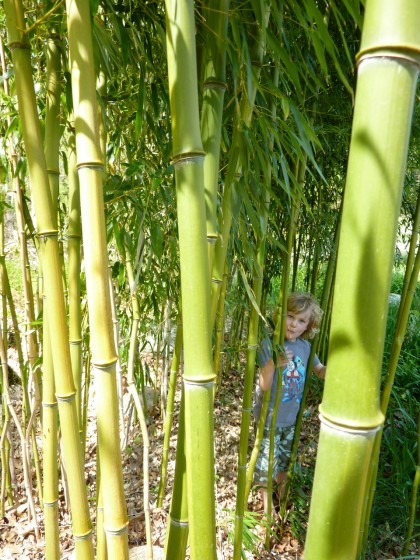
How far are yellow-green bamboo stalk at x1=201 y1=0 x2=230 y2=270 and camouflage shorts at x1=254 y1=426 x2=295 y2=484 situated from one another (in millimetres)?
1861

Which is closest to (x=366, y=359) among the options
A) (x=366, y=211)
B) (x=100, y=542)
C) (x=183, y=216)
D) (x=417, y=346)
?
(x=366, y=211)

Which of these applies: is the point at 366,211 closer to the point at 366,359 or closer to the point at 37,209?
the point at 366,359

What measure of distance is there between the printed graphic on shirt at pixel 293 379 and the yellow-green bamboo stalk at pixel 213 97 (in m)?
1.55

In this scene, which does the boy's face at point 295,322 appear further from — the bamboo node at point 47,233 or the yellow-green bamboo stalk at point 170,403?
the bamboo node at point 47,233

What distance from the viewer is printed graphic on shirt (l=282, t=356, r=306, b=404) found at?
232cm

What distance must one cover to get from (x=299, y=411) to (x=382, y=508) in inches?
28.1

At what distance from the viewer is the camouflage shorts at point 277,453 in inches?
96.6

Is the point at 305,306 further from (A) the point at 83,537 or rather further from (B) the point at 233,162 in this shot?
(A) the point at 83,537

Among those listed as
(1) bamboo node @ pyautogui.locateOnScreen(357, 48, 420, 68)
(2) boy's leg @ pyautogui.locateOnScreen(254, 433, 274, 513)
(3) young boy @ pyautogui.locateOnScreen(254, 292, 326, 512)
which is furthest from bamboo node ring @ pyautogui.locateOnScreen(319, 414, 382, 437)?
(2) boy's leg @ pyautogui.locateOnScreen(254, 433, 274, 513)

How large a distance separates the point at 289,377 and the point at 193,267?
1807mm

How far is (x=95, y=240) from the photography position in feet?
2.51

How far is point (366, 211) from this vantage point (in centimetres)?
47

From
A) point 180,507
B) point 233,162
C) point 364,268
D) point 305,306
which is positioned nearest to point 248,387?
point 305,306

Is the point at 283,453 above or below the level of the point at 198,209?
below
